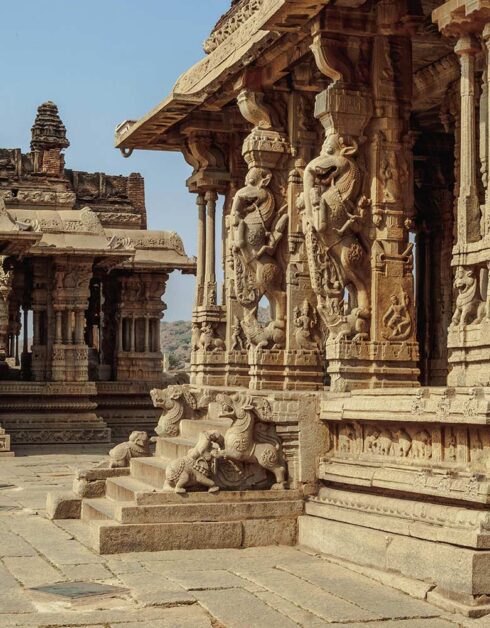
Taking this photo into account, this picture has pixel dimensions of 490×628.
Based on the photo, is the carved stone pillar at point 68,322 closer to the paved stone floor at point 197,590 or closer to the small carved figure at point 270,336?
the small carved figure at point 270,336

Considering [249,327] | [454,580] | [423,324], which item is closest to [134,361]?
[423,324]

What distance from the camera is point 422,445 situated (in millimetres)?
8250

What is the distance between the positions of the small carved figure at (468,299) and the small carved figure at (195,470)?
8.17 feet

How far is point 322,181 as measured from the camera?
32.2ft

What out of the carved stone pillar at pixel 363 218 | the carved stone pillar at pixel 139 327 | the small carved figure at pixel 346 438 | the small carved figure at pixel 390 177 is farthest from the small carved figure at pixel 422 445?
the carved stone pillar at pixel 139 327

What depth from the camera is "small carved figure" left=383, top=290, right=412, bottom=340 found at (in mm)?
9906

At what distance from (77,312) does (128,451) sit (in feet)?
37.1

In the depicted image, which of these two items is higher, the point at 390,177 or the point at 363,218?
the point at 390,177

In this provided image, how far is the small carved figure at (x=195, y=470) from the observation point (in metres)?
9.36

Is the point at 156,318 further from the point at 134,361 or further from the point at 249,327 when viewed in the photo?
the point at 249,327

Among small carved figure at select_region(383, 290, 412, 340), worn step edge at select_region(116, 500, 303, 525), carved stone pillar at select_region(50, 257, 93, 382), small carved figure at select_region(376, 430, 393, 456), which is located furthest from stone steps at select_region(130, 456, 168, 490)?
carved stone pillar at select_region(50, 257, 93, 382)

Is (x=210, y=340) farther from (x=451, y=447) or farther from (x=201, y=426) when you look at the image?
(x=451, y=447)

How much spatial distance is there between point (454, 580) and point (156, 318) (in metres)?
18.0

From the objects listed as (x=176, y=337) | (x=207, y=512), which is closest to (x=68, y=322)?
(x=207, y=512)
